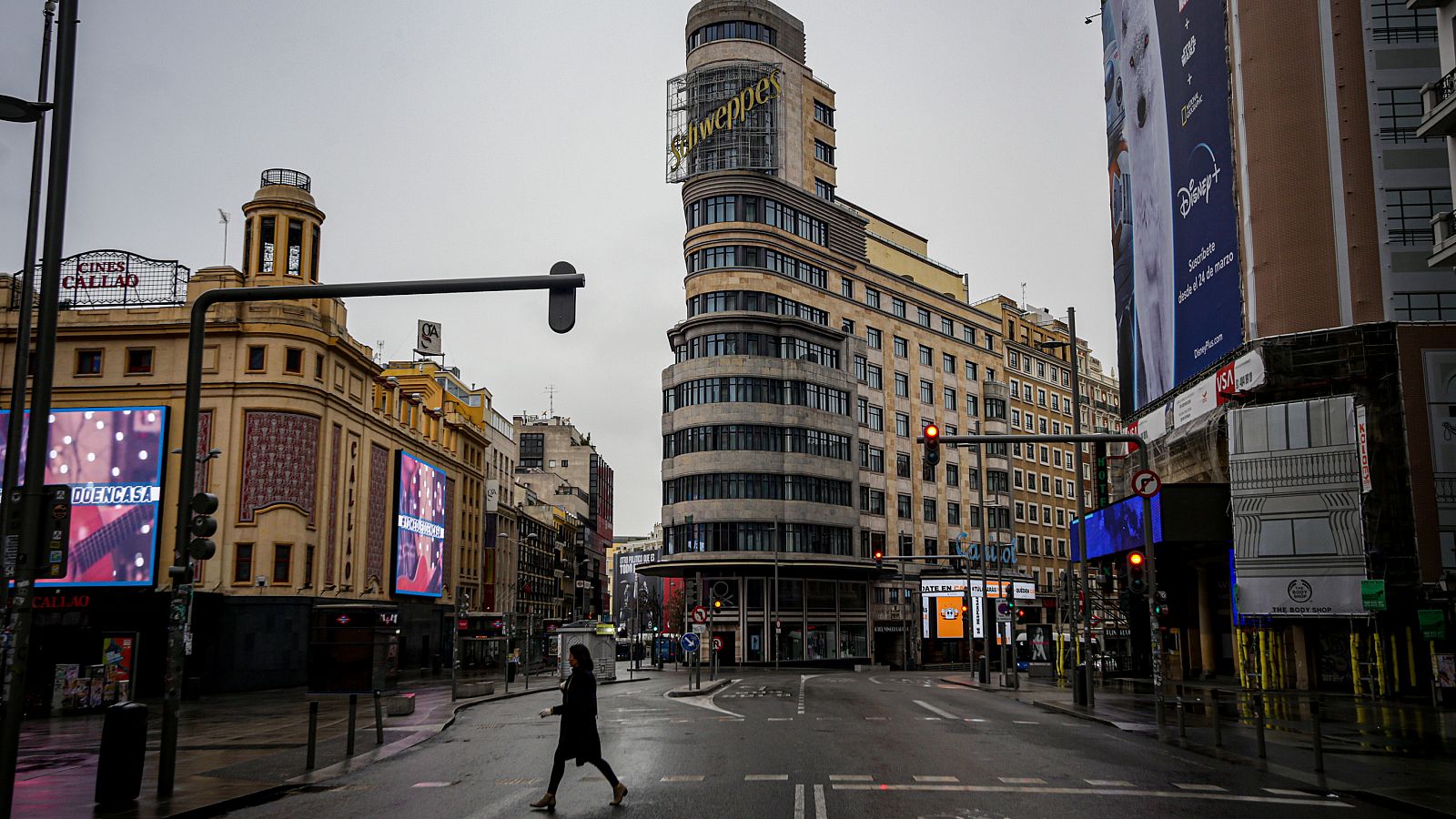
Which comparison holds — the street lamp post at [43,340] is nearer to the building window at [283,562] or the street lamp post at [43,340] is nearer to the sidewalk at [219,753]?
the sidewalk at [219,753]

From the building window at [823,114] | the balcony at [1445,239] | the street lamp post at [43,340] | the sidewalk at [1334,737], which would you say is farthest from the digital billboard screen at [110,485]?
the building window at [823,114]

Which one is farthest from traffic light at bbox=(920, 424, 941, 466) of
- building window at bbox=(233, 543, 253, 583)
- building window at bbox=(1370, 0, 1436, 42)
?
building window at bbox=(233, 543, 253, 583)

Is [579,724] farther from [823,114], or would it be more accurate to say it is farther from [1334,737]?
[823,114]

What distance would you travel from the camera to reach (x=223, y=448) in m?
47.2

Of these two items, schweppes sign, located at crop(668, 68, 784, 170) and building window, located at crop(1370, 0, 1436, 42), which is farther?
schweppes sign, located at crop(668, 68, 784, 170)

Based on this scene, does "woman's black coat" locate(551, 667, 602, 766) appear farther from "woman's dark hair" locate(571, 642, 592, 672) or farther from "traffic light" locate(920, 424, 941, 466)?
"traffic light" locate(920, 424, 941, 466)

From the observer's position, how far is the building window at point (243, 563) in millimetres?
47156

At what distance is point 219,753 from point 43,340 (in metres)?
10.2

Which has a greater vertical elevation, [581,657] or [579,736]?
[581,657]

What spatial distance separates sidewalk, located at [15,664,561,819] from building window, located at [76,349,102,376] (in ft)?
64.7

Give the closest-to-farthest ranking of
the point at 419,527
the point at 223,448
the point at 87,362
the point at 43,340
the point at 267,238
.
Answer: the point at 43,340 < the point at 223,448 < the point at 87,362 < the point at 267,238 < the point at 419,527

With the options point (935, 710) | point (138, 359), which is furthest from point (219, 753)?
point (138, 359)

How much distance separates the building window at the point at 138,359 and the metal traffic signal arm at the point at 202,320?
3730cm

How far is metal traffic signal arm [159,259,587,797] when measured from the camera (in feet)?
44.9
